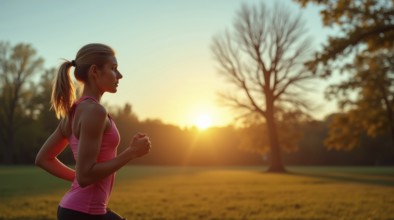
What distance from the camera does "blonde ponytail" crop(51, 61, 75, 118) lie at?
8.73 ft

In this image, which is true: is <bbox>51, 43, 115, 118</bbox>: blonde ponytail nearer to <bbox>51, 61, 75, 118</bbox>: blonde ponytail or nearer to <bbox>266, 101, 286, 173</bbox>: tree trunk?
<bbox>51, 61, 75, 118</bbox>: blonde ponytail

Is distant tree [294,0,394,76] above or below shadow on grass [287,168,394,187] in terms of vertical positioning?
above

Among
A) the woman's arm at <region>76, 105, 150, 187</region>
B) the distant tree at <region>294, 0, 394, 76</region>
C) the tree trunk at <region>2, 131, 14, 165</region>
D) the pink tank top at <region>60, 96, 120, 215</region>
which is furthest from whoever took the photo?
the tree trunk at <region>2, 131, 14, 165</region>

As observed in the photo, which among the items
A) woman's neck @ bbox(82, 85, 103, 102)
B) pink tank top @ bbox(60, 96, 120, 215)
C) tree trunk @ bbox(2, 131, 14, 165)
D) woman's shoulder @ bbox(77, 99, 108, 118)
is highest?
tree trunk @ bbox(2, 131, 14, 165)

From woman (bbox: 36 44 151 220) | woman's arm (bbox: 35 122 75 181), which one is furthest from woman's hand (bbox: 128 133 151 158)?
woman's arm (bbox: 35 122 75 181)

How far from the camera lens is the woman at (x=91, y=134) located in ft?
7.99

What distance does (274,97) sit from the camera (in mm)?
46000

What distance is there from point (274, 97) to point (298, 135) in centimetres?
560

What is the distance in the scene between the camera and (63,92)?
2.69m

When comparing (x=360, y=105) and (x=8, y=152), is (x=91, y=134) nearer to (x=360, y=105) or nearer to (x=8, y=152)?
(x=360, y=105)

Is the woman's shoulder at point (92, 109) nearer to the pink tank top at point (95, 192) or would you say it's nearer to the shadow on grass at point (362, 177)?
the pink tank top at point (95, 192)

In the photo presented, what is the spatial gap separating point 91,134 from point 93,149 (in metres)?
0.08

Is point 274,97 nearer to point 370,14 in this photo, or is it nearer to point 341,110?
point 341,110

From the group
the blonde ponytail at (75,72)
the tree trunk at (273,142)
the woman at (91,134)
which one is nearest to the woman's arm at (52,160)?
the woman at (91,134)
